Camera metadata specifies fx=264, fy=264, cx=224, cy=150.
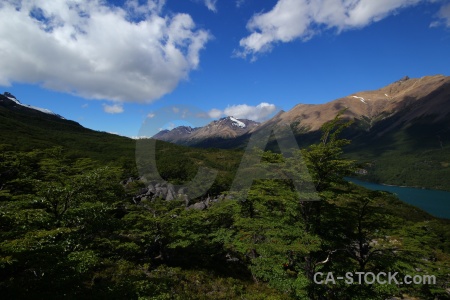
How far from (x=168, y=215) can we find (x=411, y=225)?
19.7 metres

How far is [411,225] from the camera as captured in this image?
16.8 m

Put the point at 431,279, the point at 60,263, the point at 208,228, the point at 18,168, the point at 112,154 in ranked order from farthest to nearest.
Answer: the point at 112,154
the point at 208,228
the point at 18,168
the point at 431,279
the point at 60,263

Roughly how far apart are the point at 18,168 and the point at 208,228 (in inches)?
785

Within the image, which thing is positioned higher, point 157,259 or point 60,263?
point 60,263

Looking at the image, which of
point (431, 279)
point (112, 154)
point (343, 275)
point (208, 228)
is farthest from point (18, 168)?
point (112, 154)

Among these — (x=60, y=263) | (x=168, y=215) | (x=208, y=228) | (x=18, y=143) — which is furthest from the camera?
(x=18, y=143)

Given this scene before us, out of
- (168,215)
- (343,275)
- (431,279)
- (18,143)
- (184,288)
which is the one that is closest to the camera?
(343,275)

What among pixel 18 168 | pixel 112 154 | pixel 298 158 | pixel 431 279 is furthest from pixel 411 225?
pixel 112 154

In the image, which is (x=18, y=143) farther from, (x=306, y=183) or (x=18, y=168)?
(x=306, y=183)

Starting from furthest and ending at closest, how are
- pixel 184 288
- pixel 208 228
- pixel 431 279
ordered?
pixel 208 228 < pixel 184 288 < pixel 431 279

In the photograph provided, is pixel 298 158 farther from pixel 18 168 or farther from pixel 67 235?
pixel 18 168

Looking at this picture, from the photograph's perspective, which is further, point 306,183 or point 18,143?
point 18,143

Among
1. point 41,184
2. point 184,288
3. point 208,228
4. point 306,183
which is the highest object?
point 306,183

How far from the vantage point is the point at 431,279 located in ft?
58.7
